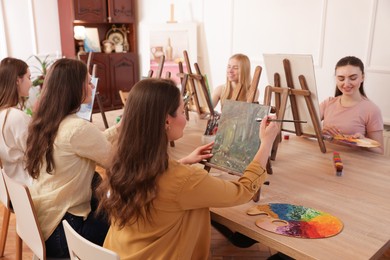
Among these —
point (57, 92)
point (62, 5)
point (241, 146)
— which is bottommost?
point (241, 146)

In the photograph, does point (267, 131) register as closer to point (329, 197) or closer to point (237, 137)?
point (237, 137)

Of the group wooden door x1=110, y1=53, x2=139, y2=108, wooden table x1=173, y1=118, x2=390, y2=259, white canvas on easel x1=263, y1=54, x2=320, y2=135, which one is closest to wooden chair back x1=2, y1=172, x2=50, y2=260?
wooden table x1=173, y1=118, x2=390, y2=259

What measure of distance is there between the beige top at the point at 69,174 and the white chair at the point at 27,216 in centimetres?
5

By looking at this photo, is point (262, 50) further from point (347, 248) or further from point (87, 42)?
point (347, 248)

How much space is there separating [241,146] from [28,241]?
1000mm

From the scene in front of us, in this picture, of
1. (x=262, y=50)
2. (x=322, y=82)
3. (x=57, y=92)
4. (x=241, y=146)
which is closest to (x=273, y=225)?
(x=241, y=146)

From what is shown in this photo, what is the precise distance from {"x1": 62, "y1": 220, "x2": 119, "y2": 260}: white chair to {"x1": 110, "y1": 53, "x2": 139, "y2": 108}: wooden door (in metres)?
4.92

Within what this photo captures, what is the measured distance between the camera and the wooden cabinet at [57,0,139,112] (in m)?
5.40

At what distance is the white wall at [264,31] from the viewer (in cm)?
359

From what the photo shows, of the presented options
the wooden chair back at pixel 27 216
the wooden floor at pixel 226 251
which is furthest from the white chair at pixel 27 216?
the wooden floor at pixel 226 251

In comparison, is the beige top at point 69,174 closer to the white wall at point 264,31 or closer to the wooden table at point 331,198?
the wooden table at point 331,198

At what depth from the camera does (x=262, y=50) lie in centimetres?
457

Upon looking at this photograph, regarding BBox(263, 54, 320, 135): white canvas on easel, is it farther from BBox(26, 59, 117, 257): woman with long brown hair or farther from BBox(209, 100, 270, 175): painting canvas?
BBox(26, 59, 117, 257): woman with long brown hair

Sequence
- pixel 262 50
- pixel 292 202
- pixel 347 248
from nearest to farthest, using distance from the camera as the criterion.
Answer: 1. pixel 347 248
2. pixel 292 202
3. pixel 262 50
